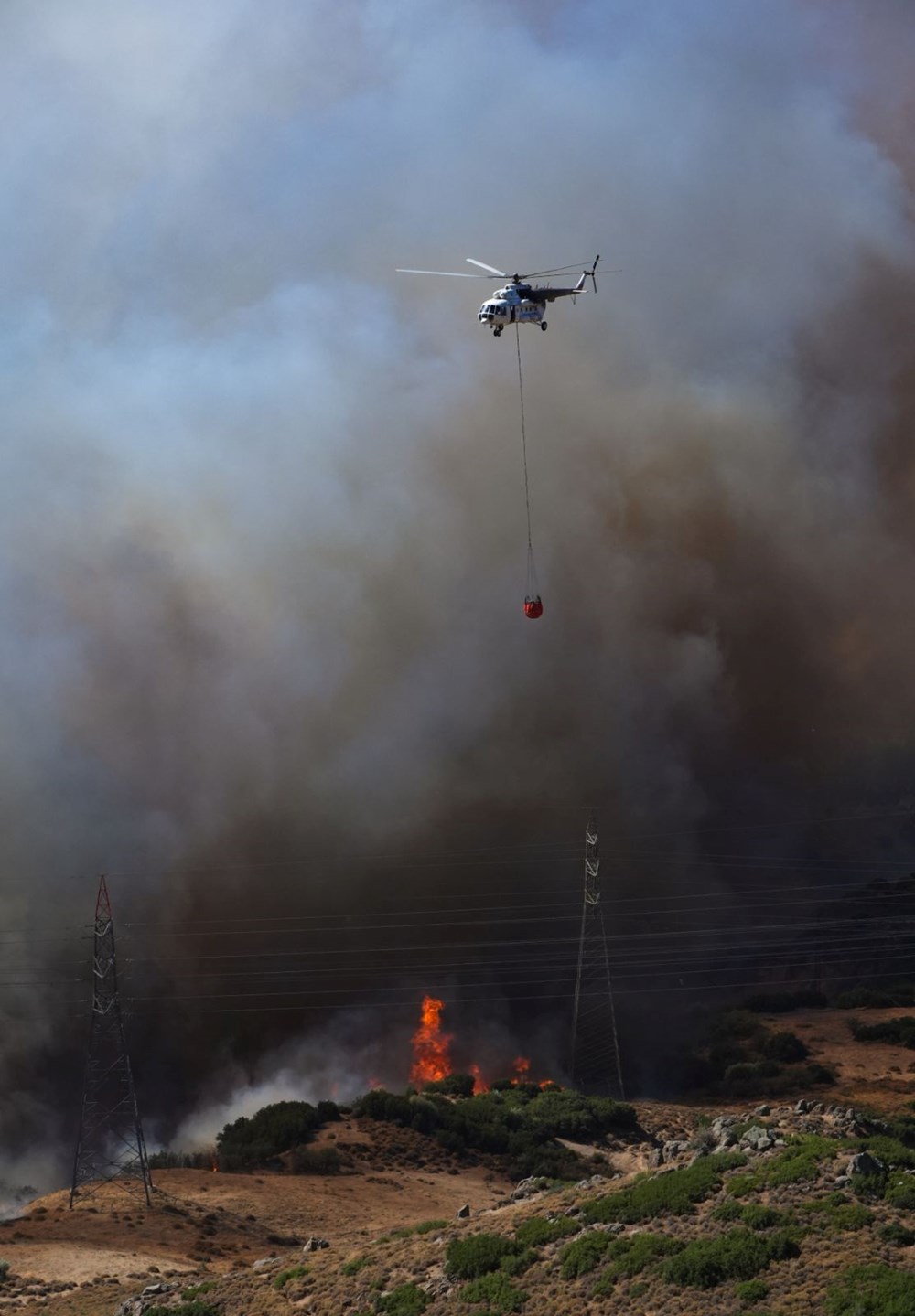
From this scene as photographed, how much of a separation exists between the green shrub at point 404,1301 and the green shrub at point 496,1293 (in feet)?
4.85

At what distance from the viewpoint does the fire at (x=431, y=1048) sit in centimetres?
11131

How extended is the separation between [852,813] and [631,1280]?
114059mm

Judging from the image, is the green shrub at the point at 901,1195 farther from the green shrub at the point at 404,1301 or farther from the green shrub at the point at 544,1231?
the green shrub at the point at 404,1301

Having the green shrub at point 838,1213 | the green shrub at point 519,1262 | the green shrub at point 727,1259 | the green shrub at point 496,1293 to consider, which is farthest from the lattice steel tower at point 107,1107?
the green shrub at point 838,1213

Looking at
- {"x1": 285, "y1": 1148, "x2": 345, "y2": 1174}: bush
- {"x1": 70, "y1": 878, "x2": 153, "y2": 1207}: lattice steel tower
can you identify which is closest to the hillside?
{"x1": 285, "y1": 1148, "x2": 345, "y2": 1174}: bush

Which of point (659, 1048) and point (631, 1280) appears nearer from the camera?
point (631, 1280)

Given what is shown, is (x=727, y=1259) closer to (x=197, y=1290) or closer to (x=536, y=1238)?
(x=536, y=1238)

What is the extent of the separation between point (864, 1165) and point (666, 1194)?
6.40m

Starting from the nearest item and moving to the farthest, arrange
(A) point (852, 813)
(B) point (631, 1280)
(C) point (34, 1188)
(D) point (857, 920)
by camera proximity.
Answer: (B) point (631, 1280) → (C) point (34, 1188) → (D) point (857, 920) → (A) point (852, 813)

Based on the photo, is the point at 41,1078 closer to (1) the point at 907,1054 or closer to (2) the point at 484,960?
(2) the point at 484,960

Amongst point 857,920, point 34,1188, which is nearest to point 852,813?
point 857,920

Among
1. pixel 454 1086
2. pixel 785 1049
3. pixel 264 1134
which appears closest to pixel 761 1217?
pixel 264 1134

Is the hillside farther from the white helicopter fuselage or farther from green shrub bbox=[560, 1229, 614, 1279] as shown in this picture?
the white helicopter fuselage

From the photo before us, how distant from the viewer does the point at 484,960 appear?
123 m
